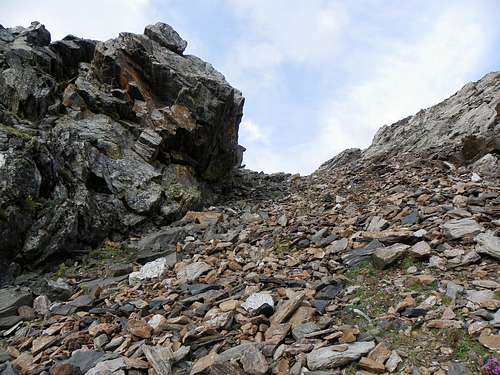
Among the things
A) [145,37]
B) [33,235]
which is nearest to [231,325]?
[33,235]

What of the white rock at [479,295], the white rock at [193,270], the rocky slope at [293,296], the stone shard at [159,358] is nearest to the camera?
the rocky slope at [293,296]

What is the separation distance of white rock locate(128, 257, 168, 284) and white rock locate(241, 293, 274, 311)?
437 cm

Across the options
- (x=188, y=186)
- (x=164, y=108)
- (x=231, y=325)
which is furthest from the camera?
(x=164, y=108)

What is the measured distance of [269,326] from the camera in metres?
7.37

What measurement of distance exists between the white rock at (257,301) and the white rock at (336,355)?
6.46ft

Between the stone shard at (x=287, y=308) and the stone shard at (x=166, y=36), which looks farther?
the stone shard at (x=166, y=36)

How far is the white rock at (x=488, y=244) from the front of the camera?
8227 millimetres

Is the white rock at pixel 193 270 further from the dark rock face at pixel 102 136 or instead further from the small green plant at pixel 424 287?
the small green plant at pixel 424 287

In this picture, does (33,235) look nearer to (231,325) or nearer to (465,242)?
(231,325)

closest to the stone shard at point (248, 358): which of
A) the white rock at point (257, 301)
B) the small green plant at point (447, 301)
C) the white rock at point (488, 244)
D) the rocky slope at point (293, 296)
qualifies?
the rocky slope at point (293, 296)

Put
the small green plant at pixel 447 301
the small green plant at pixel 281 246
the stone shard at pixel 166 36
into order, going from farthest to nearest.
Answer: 1. the stone shard at pixel 166 36
2. the small green plant at pixel 281 246
3. the small green plant at pixel 447 301

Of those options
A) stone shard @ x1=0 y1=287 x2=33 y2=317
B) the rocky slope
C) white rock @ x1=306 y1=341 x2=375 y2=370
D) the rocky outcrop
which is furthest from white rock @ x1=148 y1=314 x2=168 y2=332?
the rocky outcrop

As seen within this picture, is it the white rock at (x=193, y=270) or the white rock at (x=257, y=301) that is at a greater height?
the white rock at (x=193, y=270)

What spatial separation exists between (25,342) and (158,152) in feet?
47.2
